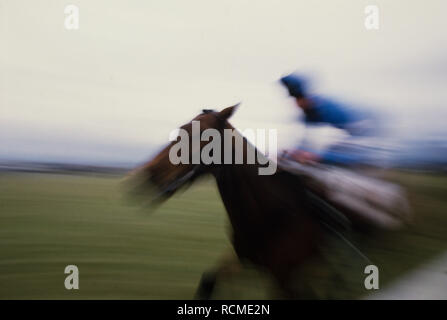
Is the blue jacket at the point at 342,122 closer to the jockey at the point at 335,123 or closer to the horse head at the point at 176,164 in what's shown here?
the jockey at the point at 335,123

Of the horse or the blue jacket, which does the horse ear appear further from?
the blue jacket

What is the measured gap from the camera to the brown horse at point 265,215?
62.4 inches

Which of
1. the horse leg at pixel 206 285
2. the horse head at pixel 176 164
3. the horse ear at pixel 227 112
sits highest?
the horse ear at pixel 227 112

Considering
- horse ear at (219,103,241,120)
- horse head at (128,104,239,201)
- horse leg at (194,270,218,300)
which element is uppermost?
horse ear at (219,103,241,120)

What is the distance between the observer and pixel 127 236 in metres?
1.58

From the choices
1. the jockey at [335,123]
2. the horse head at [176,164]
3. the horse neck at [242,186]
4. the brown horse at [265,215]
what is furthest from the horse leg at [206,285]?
the jockey at [335,123]

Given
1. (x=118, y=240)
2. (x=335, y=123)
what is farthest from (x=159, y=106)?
(x=335, y=123)

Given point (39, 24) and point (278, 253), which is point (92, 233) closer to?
point (278, 253)

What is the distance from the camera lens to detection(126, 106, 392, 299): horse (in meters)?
1.57

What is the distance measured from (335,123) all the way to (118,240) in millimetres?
1063

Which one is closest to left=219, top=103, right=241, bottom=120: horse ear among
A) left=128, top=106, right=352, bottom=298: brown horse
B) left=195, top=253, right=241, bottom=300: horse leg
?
left=128, top=106, right=352, bottom=298: brown horse

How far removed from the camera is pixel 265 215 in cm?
160

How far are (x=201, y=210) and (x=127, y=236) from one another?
13.2 inches

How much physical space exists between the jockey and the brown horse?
0.48 ft
